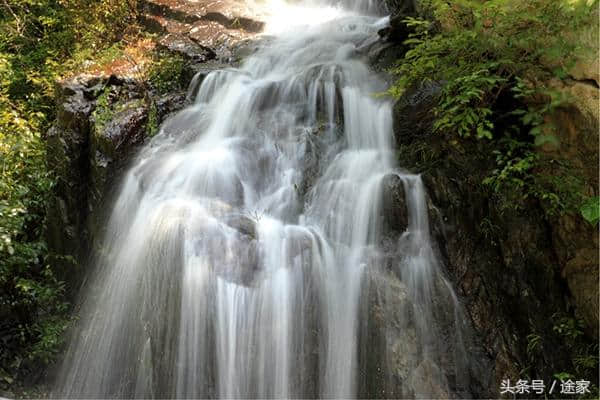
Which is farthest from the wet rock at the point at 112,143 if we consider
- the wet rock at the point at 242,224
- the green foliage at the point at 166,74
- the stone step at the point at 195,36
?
the stone step at the point at 195,36

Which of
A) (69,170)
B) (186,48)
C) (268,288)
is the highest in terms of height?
(186,48)

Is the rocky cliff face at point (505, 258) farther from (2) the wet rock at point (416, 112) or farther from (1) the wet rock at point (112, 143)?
(1) the wet rock at point (112, 143)

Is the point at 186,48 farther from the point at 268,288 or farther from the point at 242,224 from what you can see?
the point at 268,288

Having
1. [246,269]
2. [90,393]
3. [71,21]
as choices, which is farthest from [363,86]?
[71,21]

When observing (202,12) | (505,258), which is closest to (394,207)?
(505,258)

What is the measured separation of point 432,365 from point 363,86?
14.0 ft

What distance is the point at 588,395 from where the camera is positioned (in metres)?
3.82

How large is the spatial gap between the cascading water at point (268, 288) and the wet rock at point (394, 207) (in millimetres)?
47

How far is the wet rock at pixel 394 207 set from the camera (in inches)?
179

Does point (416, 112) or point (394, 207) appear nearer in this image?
point (394, 207)

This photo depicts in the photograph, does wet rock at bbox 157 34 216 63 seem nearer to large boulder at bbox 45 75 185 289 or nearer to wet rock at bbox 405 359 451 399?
large boulder at bbox 45 75 185 289

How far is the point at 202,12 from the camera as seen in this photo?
32.0 feet

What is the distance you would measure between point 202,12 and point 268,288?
7.66 meters

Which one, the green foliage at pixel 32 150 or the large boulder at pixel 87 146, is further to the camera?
the large boulder at pixel 87 146
